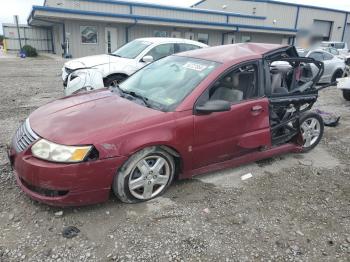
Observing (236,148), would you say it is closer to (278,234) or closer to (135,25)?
(278,234)

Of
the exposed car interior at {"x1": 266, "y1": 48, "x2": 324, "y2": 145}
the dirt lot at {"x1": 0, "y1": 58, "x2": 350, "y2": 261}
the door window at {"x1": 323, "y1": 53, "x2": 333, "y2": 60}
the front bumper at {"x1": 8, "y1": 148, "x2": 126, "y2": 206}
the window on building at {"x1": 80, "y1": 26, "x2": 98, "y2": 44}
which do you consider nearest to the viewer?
the dirt lot at {"x1": 0, "y1": 58, "x2": 350, "y2": 261}

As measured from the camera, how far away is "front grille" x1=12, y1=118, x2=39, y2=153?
9.84 feet

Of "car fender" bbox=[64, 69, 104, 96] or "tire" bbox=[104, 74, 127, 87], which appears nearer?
"car fender" bbox=[64, 69, 104, 96]

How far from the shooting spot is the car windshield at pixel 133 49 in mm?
7986

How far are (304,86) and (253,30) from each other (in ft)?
87.1

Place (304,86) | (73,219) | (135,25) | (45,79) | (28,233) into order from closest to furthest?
(28,233)
(73,219)
(304,86)
(45,79)
(135,25)

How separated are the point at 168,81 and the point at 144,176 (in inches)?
49.0

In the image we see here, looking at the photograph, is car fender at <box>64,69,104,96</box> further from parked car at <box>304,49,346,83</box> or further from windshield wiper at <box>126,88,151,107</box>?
parked car at <box>304,49,346,83</box>

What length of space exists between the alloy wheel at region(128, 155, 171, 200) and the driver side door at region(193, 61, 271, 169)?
39cm

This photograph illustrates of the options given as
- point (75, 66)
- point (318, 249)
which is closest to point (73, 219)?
point (318, 249)

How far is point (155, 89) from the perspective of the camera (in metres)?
3.80

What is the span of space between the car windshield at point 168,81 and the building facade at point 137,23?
14441 mm

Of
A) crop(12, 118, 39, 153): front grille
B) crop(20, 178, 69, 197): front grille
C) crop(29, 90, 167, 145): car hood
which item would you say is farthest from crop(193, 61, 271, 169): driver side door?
crop(12, 118, 39, 153): front grille

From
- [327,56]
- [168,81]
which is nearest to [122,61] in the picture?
[168,81]
